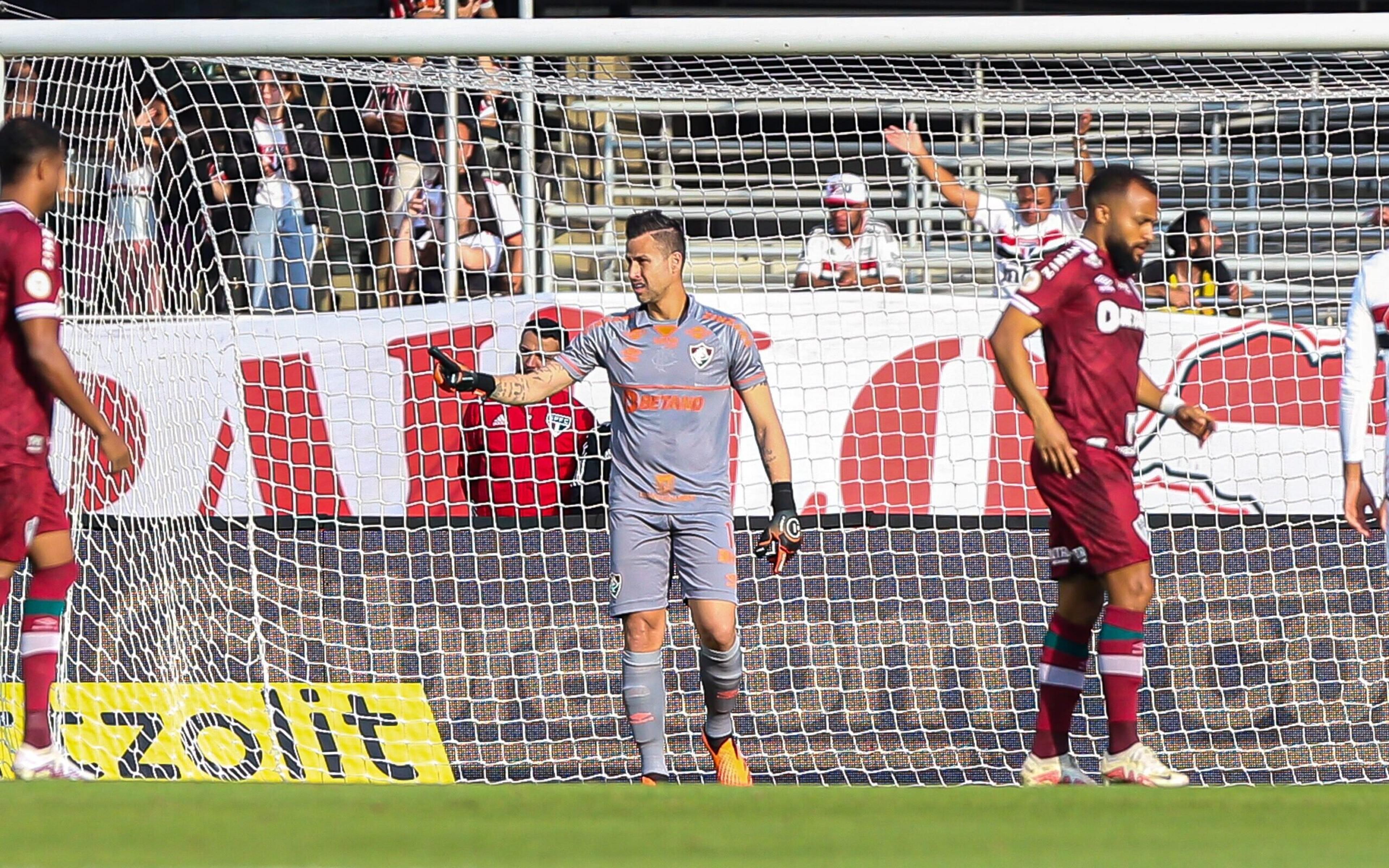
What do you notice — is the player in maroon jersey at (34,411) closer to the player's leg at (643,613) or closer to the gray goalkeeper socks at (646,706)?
the player's leg at (643,613)

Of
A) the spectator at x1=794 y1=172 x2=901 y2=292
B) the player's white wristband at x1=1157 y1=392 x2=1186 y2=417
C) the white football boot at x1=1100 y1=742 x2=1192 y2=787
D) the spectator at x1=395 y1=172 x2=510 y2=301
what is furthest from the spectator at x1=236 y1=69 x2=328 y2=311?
the white football boot at x1=1100 y1=742 x2=1192 y2=787

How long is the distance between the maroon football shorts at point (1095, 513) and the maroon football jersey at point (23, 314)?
2649mm

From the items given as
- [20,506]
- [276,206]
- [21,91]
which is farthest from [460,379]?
[21,91]

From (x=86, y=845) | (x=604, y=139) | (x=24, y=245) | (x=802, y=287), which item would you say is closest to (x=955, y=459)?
(x=802, y=287)

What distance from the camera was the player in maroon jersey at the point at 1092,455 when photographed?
4.10 m

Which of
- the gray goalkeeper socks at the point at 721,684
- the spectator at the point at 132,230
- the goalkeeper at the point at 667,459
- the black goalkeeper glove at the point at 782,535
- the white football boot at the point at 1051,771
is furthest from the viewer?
the spectator at the point at 132,230

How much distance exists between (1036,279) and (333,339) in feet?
12.1

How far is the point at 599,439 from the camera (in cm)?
683

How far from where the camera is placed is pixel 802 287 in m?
7.00

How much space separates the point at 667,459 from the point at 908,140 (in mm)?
3053

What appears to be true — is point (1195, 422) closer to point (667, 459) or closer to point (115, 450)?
point (667, 459)

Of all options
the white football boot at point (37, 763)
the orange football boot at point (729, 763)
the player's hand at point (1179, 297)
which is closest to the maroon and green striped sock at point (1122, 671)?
the orange football boot at point (729, 763)

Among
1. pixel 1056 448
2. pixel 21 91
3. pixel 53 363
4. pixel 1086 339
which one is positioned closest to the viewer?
pixel 53 363

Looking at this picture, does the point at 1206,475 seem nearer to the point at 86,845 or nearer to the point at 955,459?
the point at 955,459
